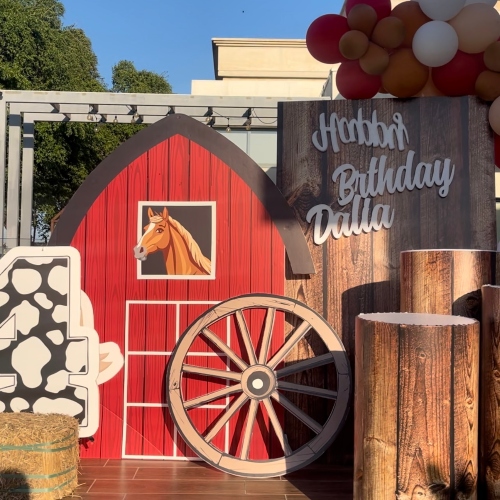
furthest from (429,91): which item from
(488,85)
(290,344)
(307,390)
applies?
(307,390)

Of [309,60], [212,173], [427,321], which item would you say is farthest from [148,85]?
[427,321]

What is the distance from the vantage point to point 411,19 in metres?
3.76

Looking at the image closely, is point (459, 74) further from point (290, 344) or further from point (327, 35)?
point (290, 344)

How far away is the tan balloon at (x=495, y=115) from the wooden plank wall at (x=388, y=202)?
82 millimetres

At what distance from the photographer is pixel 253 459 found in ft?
12.5

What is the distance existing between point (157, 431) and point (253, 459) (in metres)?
0.69

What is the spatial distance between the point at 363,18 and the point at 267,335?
2211mm

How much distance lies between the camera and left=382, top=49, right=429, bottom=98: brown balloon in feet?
12.2

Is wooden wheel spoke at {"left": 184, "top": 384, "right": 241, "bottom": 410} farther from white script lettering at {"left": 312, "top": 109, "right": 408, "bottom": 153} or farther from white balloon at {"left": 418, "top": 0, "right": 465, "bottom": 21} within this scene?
white balloon at {"left": 418, "top": 0, "right": 465, "bottom": 21}

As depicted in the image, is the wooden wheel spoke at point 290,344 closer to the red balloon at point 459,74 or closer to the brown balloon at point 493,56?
the red balloon at point 459,74

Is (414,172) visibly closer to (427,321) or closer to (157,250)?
(427,321)

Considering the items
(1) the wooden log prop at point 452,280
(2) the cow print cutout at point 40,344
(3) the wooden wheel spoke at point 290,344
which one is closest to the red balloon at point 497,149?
(1) the wooden log prop at point 452,280

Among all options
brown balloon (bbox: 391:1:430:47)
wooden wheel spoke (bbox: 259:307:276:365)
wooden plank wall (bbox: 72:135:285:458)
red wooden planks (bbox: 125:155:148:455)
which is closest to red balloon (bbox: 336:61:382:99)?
brown balloon (bbox: 391:1:430:47)

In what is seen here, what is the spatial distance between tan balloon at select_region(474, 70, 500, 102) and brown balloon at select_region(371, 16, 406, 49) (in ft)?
1.98
